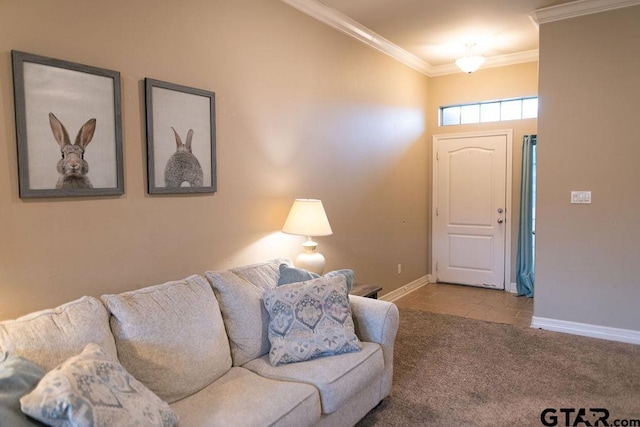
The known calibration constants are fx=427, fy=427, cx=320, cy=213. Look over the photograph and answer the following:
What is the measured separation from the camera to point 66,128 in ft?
6.77

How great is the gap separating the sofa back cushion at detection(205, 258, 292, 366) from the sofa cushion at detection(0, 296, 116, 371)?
618mm

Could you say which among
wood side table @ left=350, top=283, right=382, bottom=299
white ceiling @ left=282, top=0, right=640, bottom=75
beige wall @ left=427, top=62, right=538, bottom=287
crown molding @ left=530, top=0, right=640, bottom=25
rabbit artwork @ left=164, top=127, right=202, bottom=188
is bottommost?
wood side table @ left=350, top=283, right=382, bottom=299

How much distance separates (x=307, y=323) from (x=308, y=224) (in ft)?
3.19

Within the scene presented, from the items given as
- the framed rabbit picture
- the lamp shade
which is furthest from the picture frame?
the lamp shade

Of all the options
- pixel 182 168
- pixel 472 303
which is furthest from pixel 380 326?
pixel 472 303

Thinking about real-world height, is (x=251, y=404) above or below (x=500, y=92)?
below

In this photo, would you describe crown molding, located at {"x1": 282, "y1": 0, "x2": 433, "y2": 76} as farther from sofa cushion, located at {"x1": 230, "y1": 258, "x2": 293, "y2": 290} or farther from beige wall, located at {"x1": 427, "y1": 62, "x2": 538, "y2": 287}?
sofa cushion, located at {"x1": 230, "y1": 258, "x2": 293, "y2": 290}

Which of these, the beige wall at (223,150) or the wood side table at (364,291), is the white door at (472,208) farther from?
the wood side table at (364,291)

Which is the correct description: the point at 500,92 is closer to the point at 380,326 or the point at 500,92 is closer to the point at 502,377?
the point at 502,377

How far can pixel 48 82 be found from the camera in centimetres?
199

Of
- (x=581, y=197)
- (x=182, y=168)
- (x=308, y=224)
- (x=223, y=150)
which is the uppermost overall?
(x=223, y=150)

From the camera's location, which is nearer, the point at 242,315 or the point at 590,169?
the point at 242,315

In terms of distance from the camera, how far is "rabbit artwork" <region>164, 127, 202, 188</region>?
8.36 feet

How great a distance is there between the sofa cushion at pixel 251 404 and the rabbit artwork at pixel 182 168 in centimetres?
119
